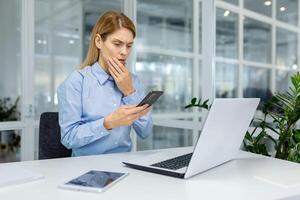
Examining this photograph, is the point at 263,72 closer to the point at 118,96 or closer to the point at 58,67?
the point at 118,96

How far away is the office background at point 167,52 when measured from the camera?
2695mm

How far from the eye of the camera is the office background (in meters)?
2.70

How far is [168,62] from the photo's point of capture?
3.77m

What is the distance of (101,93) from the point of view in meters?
1.57

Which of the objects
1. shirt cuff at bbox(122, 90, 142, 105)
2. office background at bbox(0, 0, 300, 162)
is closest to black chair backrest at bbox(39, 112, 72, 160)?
shirt cuff at bbox(122, 90, 142, 105)

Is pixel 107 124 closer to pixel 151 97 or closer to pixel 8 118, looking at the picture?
pixel 151 97

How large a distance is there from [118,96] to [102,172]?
60cm

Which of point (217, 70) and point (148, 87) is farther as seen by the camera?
point (148, 87)

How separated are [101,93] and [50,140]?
500 mm

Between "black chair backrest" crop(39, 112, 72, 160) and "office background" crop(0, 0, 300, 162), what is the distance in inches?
49.9

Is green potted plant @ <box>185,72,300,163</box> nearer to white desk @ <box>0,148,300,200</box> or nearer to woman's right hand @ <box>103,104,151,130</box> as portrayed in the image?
white desk @ <box>0,148,300,200</box>

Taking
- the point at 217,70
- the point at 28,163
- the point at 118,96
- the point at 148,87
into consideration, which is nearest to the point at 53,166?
the point at 28,163

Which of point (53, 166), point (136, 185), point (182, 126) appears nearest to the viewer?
point (136, 185)

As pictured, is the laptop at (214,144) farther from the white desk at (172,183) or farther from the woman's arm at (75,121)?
the woman's arm at (75,121)
